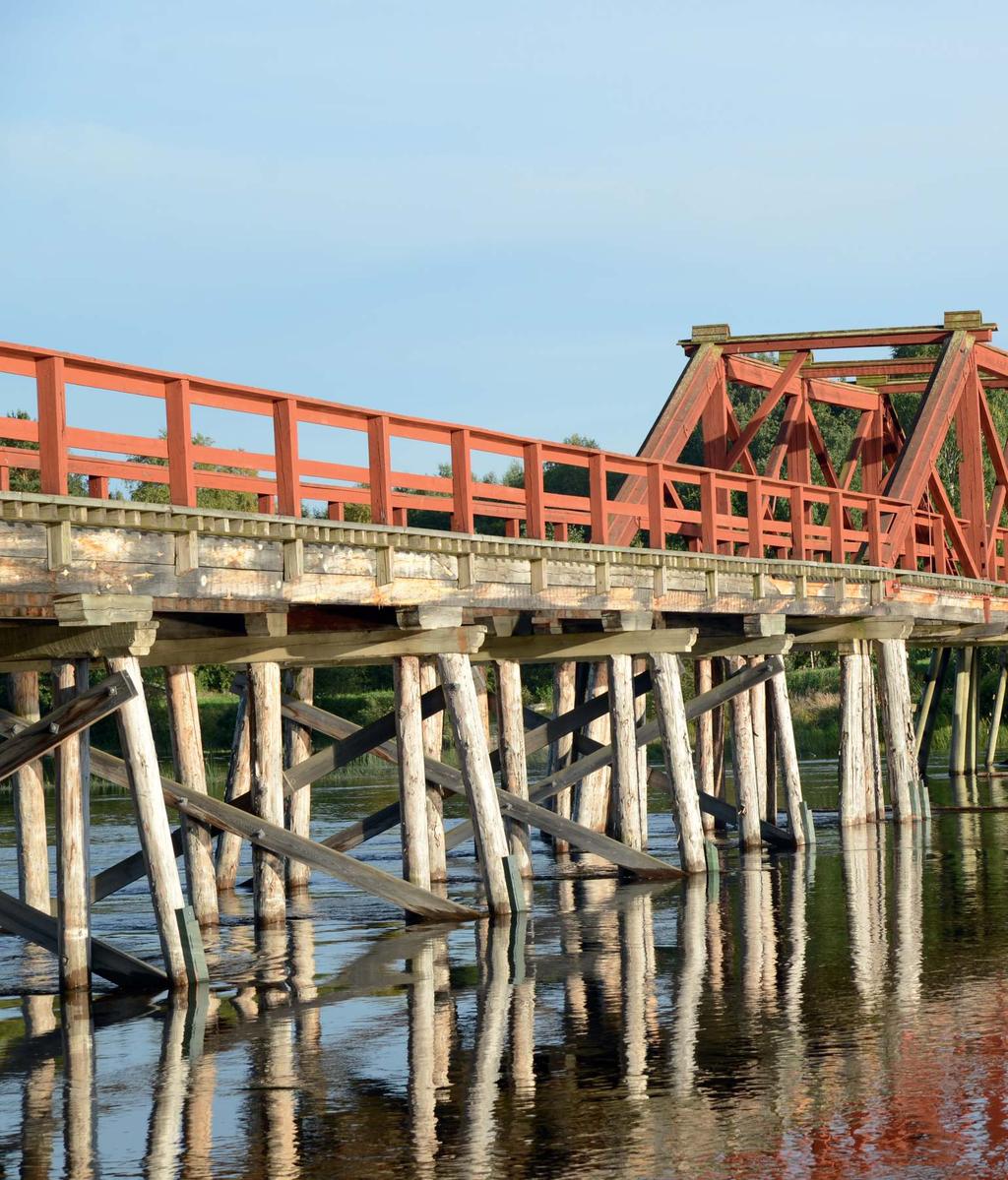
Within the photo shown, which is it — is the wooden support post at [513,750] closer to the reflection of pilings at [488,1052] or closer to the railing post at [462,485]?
the railing post at [462,485]

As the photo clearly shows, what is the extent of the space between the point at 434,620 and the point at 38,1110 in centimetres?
690

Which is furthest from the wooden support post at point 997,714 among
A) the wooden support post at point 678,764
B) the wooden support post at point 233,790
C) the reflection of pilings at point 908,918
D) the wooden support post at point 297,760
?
the wooden support post at point 233,790

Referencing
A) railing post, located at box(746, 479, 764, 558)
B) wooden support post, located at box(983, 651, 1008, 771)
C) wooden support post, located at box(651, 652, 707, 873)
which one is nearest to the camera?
wooden support post, located at box(651, 652, 707, 873)

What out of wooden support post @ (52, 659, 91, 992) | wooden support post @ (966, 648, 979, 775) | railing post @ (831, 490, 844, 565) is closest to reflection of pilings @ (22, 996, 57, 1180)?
wooden support post @ (52, 659, 91, 992)

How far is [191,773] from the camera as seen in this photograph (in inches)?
717

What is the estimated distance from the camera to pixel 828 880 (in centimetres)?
2064

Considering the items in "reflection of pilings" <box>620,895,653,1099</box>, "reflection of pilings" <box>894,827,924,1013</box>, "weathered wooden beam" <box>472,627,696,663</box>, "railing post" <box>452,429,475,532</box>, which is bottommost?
"reflection of pilings" <box>894,827,924,1013</box>

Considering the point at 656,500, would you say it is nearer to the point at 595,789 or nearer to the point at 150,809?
the point at 595,789

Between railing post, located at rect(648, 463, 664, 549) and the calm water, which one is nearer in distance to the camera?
the calm water

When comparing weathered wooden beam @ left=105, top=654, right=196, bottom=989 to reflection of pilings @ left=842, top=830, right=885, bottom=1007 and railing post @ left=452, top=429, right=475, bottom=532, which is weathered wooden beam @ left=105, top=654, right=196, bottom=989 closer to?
reflection of pilings @ left=842, top=830, right=885, bottom=1007

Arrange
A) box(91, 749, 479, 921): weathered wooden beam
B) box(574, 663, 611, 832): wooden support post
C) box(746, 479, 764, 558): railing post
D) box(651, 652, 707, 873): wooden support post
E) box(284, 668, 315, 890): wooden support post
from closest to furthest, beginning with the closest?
box(91, 749, 479, 921): weathered wooden beam → box(651, 652, 707, 873): wooden support post → box(284, 668, 315, 890): wooden support post → box(746, 479, 764, 558): railing post → box(574, 663, 611, 832): wooden support post

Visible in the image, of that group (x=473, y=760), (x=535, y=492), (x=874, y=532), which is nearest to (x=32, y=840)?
(x=473, y=760)

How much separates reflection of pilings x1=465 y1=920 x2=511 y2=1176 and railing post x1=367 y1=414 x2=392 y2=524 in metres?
3.59

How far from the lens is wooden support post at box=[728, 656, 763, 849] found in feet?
77.8
